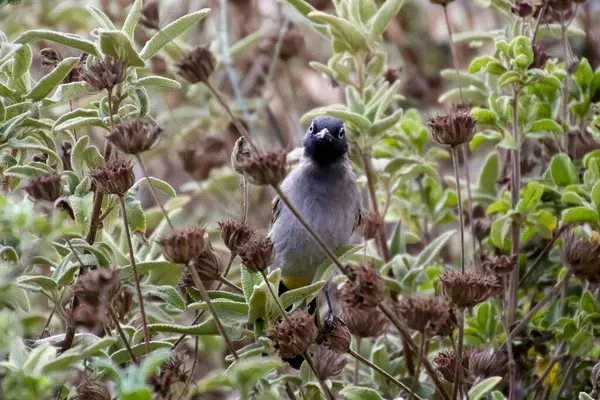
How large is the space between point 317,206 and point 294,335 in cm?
125

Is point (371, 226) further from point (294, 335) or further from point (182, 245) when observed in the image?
point (182, 245)

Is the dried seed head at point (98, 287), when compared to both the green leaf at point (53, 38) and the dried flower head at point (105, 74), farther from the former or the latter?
the green leaf at point (53, 38)

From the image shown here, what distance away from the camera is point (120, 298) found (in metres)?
1.95

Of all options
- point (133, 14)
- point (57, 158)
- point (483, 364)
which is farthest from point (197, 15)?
point (483, 364)

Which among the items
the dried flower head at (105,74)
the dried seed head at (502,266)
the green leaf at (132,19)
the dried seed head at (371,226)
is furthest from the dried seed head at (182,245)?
the dried seed head at (371,226)

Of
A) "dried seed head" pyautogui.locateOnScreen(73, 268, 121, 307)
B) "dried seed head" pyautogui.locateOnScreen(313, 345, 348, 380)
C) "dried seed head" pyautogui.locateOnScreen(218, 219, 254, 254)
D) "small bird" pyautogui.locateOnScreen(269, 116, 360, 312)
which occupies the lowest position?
"small bird" pyautogui.locateOnScreen(269, 116, 360, 312)

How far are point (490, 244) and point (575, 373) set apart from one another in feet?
1.49

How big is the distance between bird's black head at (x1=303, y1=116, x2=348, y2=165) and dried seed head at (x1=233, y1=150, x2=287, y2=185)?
1.10 m

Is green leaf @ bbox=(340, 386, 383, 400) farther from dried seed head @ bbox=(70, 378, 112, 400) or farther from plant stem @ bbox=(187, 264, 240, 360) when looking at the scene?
dried seed head @ bbox=(70, 378, 112, 400)

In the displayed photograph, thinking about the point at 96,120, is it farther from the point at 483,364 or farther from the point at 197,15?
the point at 483,364

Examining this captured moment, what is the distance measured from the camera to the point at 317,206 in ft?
9.30

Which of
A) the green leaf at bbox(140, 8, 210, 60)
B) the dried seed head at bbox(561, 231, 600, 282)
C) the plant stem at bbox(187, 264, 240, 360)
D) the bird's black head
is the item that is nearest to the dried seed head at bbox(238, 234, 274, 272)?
the plant stem at bbox(187, 264, 240, 360)

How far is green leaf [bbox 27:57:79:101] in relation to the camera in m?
1.87

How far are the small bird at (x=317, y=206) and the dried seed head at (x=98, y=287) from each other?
4.20 feet
